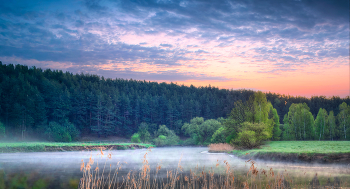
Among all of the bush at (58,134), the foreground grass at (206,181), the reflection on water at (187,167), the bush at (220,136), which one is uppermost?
the foreground grass at (206,181)

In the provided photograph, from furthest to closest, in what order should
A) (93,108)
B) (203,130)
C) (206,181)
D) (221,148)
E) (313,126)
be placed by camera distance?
(93,108), (203,130), (313,126), (221,148), (206,181)

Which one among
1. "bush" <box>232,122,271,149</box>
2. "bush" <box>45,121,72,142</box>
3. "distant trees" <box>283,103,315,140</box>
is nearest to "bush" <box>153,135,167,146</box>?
"bush" <box>45,121,72,142</box>

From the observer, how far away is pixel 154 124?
10025 cm

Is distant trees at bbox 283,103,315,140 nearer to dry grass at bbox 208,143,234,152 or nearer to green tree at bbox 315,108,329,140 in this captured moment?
green tree at bbox 315,108,329,140

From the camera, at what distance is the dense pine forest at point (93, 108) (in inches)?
2810

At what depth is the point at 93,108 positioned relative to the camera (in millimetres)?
92062

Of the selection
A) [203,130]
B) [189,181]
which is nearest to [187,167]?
[189,181]

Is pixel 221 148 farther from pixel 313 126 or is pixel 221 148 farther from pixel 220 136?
pixel 313 126

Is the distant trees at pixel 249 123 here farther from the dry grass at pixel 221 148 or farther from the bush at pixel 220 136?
the bush at pixel 220 136

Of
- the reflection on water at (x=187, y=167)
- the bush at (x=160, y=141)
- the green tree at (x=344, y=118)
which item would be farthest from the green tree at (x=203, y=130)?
the reflection on water at (x=187, y=167)

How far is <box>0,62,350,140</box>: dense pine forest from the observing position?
234ft

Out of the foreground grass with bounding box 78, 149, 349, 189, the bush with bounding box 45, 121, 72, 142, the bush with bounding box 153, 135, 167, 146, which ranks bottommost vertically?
the bush with bounding box 153, 135, 167, 146

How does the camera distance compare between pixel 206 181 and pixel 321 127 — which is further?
pixel 321 127

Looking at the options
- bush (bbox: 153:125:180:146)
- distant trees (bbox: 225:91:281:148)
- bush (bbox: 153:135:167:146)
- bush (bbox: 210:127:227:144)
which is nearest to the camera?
distant trees (bbox: 225:91:281:148)
